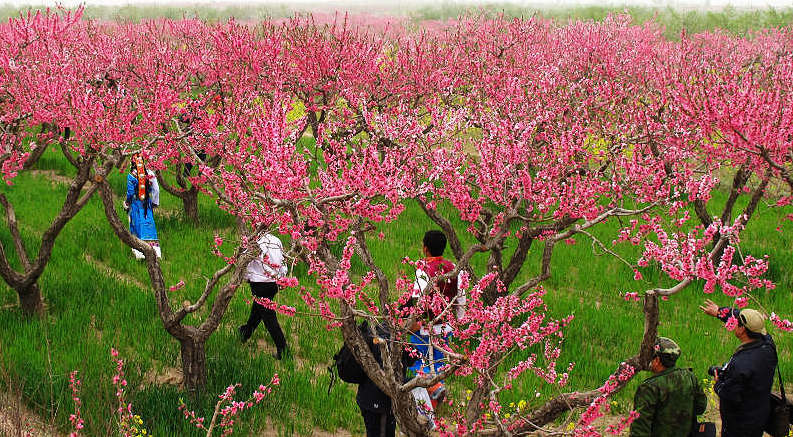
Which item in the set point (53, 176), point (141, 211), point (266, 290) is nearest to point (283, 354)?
point (266, 290)

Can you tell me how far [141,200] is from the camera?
10.3 metres


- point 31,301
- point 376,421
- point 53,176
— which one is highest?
point 376,421

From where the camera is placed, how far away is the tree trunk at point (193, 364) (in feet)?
20.6

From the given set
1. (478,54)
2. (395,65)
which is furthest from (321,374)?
(478,54)

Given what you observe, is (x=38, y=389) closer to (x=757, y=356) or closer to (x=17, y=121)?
(x=17, y=121)

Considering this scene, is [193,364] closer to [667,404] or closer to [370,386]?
[370,386]

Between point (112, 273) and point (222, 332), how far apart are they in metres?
2.72

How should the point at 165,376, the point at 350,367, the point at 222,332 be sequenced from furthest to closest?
1. the point at 222,332
2. the point at 165,376
3. the point at 350,367

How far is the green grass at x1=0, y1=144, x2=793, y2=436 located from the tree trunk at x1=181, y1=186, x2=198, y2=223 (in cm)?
25

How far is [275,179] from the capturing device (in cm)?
521

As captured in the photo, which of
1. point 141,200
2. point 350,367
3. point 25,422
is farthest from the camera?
point 141,200

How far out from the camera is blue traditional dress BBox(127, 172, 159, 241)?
1037 centimetres

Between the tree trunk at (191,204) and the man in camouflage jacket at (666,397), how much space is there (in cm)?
1006

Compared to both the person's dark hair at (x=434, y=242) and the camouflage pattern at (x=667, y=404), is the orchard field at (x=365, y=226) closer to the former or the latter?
the camouflage pattern at (x=667, y=404)
